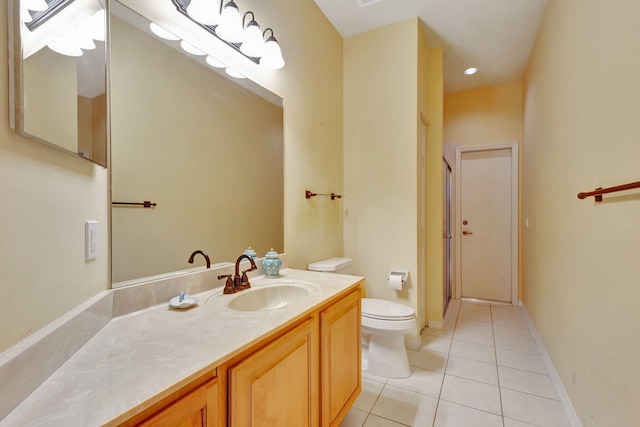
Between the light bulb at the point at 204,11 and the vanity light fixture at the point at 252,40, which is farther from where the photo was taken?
the vanity light fixture at the point at 252,40

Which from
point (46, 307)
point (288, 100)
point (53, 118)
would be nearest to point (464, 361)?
point (288, 100)

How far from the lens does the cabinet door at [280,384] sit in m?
0.78

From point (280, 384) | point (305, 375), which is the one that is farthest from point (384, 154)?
point (280, 384)

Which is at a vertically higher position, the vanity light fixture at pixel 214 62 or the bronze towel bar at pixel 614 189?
the vanity light fixture at pixel 214 62

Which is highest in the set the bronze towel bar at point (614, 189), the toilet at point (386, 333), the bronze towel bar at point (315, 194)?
the bronze towel bar at point (315, 194)

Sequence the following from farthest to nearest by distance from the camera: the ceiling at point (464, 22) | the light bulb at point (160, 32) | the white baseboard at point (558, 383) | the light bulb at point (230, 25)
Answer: the ceiling at point (464, 22) < the white baseboard at point (558, 383) < the light bulb at point (230, 25) < the light bulb at point (160, 32)

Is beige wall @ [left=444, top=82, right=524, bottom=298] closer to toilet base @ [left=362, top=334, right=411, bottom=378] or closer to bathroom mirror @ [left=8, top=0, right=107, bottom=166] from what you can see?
toilet base @ [left=362, top=334, right=411, bottom=378]

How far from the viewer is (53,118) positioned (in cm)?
69

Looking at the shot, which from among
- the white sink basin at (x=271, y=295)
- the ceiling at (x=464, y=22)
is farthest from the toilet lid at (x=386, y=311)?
the ceiling at (x=464, y=22)

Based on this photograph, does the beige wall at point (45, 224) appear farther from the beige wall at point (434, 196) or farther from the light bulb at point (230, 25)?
the beige wall at point (434, 196)

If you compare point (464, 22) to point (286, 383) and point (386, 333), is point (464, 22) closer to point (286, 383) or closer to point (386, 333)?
point (386, 333)

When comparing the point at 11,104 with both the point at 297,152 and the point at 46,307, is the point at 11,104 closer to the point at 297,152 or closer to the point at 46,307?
the point at 46,307

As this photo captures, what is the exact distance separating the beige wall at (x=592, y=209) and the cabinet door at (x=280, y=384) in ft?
3.64

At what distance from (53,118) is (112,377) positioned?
623 millimetres
